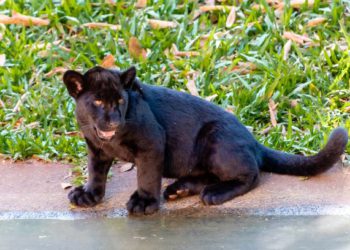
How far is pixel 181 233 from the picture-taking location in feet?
18.9

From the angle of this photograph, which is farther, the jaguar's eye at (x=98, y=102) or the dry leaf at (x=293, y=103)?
the dry leaf at (x=293, y=103)

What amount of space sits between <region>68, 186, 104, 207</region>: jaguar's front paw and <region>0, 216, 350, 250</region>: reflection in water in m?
0.21

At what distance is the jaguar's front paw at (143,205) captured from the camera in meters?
6.07

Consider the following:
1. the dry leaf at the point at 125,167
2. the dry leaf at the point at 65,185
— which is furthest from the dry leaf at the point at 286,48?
the dry leaf at the point at 65,185

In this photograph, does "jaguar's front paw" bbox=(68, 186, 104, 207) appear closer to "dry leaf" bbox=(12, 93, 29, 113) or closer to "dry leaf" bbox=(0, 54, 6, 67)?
"dry leaf" bbox=(12, 93, 29, 113)

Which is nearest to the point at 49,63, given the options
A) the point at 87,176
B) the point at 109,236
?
the point at 87,176

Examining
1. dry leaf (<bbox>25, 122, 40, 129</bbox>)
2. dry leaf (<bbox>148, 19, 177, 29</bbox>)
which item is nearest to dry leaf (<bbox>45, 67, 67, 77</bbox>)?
dry leaf (<bbox>25, 122, 40, 129</bbox>)

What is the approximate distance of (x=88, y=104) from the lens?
19.1 feet

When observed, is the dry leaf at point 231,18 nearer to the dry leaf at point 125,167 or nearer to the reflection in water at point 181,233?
the dry leaf at point 125,167

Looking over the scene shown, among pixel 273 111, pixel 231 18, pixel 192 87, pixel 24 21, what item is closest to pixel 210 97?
pixel 192 87

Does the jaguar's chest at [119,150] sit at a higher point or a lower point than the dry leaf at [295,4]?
lower

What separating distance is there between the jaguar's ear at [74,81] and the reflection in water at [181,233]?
2.93ft

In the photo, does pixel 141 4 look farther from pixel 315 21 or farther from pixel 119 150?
pixel 119 150

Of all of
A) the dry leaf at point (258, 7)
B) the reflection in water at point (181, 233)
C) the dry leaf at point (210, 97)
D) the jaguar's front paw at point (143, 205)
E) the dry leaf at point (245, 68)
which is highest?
the dry leaf at point (258, 7)
